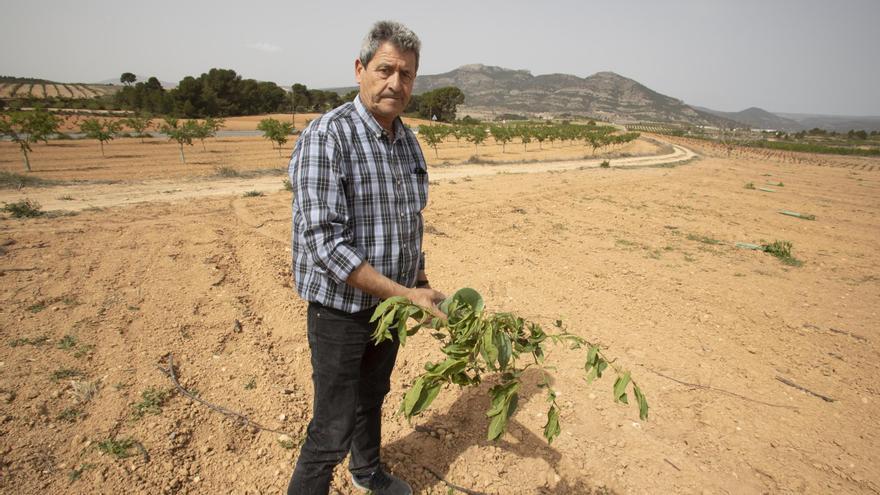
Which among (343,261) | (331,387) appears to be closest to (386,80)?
(343,261)

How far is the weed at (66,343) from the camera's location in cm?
369

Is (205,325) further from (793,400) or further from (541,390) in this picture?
(793,400)

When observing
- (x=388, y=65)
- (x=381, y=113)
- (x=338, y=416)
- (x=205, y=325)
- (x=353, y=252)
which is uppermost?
(x=388, y=65)

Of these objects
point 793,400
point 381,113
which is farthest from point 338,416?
point 793,400

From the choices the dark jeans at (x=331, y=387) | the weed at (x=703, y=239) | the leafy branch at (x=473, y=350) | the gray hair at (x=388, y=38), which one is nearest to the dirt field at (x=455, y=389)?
the weed at (x=703, y=239)

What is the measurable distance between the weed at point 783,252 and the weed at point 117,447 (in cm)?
1029

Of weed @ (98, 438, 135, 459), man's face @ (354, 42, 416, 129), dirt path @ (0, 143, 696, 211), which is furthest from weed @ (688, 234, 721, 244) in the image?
dirt path @ (0, 143, 696, 211)

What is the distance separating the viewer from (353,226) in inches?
66.9

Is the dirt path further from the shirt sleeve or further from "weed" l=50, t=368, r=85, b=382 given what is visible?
the shirt sleeve

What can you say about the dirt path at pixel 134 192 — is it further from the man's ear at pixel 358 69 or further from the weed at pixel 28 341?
the man's ear at pixel 358 69

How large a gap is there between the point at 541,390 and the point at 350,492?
1.88 metres

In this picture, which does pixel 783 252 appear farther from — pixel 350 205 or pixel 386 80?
pixel 350 205

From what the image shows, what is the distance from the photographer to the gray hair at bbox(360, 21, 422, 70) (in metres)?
1.70

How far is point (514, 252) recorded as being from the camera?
750 centimetres
